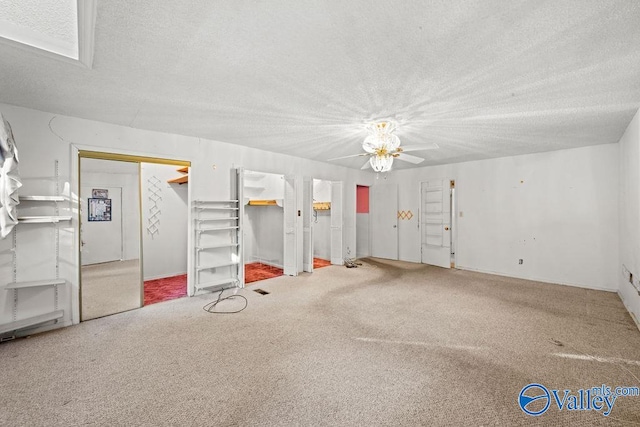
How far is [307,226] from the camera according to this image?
581 centimetres

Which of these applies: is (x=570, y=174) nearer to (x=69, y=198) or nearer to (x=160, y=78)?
(x=160, y=78)

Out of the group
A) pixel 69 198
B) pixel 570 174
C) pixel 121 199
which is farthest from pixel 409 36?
pixel 121 199

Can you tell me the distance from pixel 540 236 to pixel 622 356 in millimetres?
3222

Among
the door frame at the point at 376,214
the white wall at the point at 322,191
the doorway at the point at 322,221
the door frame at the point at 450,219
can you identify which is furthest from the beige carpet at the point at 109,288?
the door frame at the point at 450,219

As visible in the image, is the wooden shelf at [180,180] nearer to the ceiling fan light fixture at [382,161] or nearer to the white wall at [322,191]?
the white wall at [322,191]

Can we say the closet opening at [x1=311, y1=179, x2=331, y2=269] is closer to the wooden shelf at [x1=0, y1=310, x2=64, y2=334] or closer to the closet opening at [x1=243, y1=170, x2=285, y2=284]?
the closet opening at [x1=243, y1=170, x2=285, y2=284]

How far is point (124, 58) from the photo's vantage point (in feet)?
6.75

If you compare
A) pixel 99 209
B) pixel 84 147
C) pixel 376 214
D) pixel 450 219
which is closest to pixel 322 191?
pixel 376 214

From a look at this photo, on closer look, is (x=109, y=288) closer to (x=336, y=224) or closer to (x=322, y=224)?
(x=336, y=224)

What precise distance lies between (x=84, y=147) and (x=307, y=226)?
12.3ft

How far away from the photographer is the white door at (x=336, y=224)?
261 inches

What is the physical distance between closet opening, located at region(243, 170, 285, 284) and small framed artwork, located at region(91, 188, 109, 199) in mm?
2669

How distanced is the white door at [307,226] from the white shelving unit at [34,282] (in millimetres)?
3724

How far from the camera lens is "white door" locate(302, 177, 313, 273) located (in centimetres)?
580
